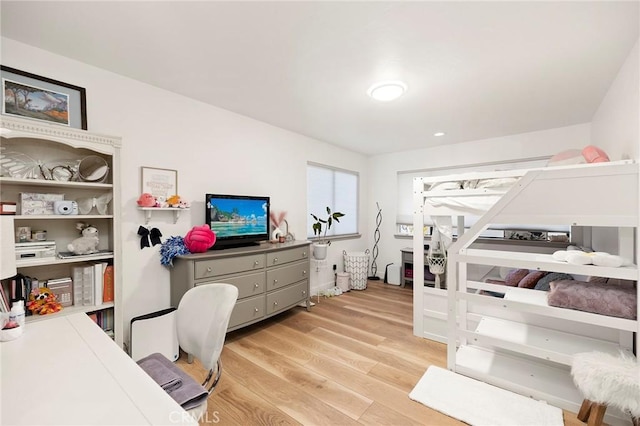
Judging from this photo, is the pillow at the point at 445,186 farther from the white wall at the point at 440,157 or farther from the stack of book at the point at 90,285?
the stack of book at the point at 90,285

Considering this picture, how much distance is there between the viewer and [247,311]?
8.84 ft

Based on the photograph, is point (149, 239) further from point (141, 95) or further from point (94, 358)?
point (94, 358)

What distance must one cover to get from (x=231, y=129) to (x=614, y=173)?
321cm

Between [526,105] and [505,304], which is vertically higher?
[526,105]

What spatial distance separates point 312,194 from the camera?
4.27 m

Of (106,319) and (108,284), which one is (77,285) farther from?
(106,319)

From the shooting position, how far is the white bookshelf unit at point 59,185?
5.56ft

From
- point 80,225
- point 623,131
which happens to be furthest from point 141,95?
point 623,131

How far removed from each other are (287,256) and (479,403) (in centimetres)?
213

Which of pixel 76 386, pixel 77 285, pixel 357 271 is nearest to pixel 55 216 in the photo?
pixel 77 285

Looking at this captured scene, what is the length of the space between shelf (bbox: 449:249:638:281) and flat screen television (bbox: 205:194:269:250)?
2.10 metres

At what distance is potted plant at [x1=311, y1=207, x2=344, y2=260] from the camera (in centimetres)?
384

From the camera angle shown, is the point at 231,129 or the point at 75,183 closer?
the point at 75,183

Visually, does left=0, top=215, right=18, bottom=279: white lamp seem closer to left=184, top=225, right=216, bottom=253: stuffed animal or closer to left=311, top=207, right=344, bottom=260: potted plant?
left=184, top=225, right=216, bottom=253: stuffed animal
